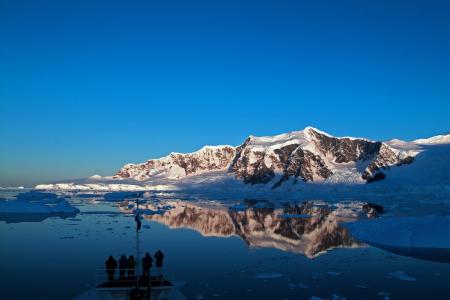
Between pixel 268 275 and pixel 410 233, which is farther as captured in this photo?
pixel 410 233

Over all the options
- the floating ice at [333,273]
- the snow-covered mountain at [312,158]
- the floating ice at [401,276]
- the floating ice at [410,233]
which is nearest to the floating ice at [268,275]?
the floating ice at [333,273]

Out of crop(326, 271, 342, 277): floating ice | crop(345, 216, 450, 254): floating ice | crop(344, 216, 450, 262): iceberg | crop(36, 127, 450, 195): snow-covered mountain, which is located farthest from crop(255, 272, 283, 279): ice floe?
crop(36, 127, 450, 195): snow-covered mountain

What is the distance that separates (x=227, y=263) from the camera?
19219 mm

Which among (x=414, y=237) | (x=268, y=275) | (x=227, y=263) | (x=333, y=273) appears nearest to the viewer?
(x=268, y=275)

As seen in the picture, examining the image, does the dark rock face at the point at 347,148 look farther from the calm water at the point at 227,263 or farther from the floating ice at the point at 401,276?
the floating ice at the point at 401,276

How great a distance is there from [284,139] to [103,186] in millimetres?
79055

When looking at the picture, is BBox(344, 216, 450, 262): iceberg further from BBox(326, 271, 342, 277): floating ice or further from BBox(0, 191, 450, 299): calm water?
BBox(326, 271, 342, 277): floating ice

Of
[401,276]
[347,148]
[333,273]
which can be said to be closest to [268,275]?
[333,273]

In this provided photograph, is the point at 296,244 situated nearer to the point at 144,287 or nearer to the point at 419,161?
the point at 144,287

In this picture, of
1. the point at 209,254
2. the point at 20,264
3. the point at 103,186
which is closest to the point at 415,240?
the point at 209,254

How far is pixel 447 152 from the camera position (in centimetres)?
A: 12431

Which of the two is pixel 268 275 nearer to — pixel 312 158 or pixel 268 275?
pixel 268 275

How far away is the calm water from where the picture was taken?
14516mm

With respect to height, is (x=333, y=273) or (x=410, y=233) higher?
(x=410, y=233)
